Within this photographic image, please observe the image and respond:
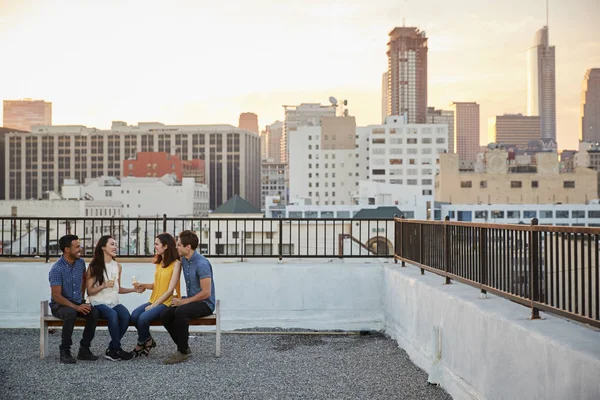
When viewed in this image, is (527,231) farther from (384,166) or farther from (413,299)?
(384,166)

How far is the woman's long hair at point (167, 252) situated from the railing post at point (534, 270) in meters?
4.17

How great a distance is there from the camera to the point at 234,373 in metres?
7.98

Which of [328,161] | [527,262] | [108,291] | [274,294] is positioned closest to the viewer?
[527,262]

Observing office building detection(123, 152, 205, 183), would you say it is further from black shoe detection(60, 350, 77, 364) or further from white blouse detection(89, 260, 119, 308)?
black shoe detection(60, 350, 77, 364)

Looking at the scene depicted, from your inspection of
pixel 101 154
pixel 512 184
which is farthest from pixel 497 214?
pixel 101 154

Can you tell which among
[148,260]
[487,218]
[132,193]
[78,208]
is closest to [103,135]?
[132,193]

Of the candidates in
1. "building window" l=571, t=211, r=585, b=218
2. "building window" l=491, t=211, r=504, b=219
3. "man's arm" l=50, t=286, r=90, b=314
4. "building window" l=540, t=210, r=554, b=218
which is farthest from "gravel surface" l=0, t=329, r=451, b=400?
"building window" l=540, t=210, r=554, b=218

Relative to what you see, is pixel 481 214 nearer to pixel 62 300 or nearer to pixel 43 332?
pixel 43 332

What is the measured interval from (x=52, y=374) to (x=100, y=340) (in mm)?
2249

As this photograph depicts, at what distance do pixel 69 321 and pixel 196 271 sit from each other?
150 cm

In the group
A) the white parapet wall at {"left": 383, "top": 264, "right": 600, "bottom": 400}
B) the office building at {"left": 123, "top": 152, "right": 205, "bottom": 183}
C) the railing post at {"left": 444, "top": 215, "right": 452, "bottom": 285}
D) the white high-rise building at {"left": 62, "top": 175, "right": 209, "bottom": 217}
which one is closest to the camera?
the white parapet wall at {"left": 383, "top": 264, "right": 600, "bottom": 400}

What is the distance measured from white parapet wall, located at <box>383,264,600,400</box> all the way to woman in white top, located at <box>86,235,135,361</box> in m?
3.34

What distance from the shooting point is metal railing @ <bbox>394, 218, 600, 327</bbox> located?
498 cm

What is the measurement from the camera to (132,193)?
→ 121 metres
